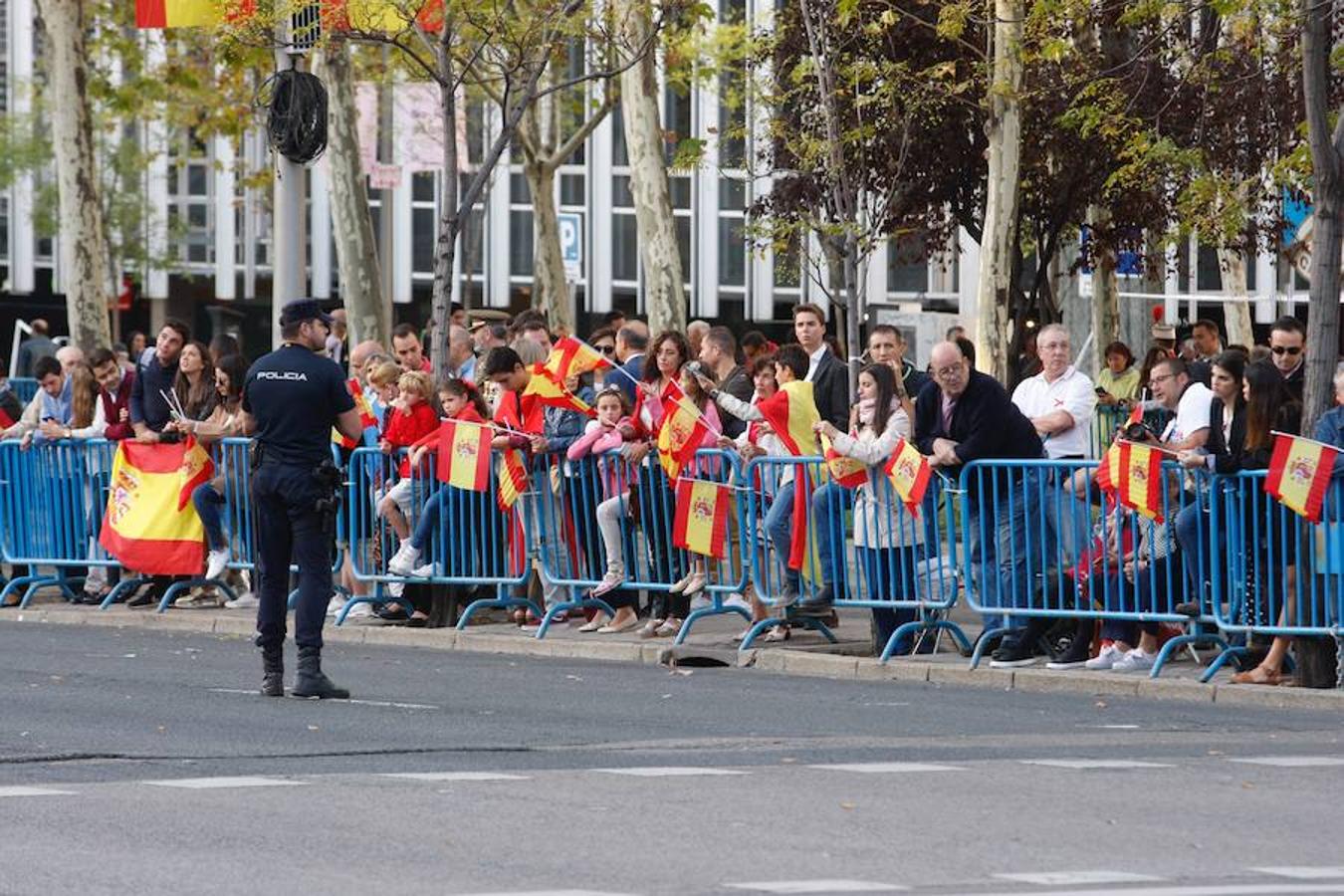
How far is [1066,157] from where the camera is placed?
3188 cm

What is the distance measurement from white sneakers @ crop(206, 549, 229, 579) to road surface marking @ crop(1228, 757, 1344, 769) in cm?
963

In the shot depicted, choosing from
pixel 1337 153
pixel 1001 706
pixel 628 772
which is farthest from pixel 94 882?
pixel 1337 153

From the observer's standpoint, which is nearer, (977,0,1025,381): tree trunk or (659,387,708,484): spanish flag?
(659,387,708,484): spanish flag

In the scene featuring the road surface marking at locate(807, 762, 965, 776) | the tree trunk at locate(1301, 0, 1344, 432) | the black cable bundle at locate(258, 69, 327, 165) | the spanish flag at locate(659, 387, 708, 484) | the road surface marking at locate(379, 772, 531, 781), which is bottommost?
the road surface marking at locate(807, 762, 965, 776)

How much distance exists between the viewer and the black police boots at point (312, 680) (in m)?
14.3

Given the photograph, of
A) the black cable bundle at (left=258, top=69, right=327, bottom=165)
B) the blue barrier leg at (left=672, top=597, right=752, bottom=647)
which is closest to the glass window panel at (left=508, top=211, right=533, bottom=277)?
the black cable bundle at (left=258, top=69, right=327, bottom=165)

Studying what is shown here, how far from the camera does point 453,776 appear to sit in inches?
433

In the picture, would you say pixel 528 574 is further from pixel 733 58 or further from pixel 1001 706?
pixel 733 58

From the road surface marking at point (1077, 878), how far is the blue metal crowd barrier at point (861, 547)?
24.0ft

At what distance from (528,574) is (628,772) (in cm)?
713

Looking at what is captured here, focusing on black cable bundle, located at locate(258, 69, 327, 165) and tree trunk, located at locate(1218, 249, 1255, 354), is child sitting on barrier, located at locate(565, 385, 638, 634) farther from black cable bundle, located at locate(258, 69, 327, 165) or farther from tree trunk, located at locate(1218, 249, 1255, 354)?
tree trunk, located at locate(1218, 249, 1255, 354)

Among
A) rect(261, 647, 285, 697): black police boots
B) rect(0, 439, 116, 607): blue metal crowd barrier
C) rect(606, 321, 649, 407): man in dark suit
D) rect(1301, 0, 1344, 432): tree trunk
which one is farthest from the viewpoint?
rect(0, 439, 116, 607): blue metal crowd barrier

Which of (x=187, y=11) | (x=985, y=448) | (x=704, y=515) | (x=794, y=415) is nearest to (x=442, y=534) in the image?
(x=704, y=515)

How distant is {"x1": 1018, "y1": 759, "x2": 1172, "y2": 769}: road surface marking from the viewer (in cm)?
1151
